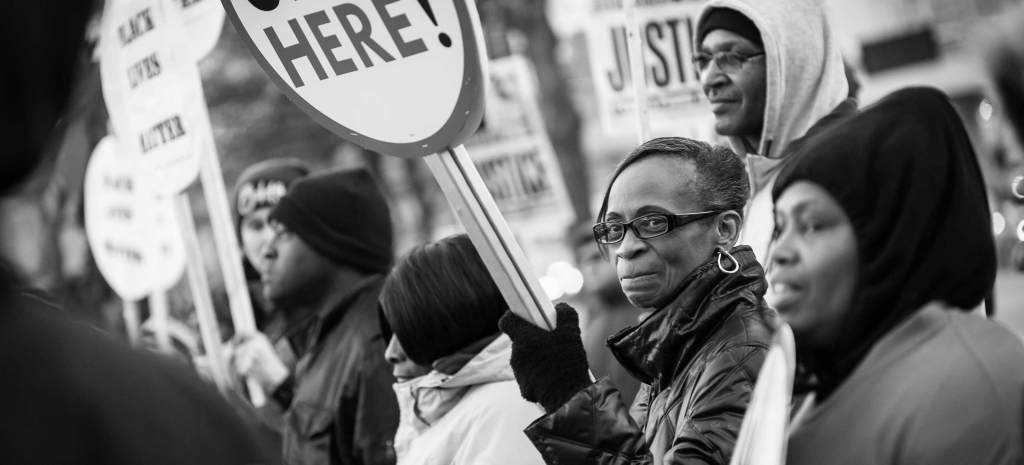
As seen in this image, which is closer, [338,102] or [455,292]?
[338,102]

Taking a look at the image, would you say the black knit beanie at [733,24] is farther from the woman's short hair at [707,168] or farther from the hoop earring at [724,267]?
the hoop earring at [724,267]

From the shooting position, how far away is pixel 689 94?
6773 mm

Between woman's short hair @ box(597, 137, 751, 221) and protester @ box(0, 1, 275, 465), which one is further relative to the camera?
woman's short hair @ box(597, 137, 751, 221)

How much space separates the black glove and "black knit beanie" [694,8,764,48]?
165cm

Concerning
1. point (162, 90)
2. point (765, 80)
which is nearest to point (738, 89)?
point (765, 80)

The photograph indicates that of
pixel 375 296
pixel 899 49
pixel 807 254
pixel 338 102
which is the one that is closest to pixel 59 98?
pixel 807 254

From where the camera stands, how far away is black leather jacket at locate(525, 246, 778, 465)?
3.12 metres

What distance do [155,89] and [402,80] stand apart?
3.60m

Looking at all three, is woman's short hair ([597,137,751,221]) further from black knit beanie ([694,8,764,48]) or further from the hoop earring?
black knit beanie ([694,8,764,48])

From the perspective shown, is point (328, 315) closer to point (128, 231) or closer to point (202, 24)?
point (202, 24)

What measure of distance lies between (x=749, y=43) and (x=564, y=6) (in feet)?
18.8

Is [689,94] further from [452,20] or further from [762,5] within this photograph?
[452,20]

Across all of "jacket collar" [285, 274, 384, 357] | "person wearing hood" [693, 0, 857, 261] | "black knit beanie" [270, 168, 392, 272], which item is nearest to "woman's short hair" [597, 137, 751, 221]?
"person wearing hood" [693, 0, 857, 261]

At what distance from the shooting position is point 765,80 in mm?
4488
